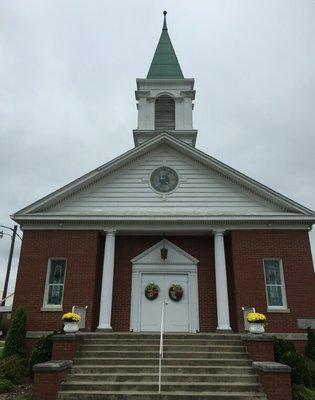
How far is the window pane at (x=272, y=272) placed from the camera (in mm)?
12789

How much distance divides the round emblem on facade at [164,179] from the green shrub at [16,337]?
6427 millimetres

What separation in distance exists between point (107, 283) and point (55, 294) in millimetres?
1900

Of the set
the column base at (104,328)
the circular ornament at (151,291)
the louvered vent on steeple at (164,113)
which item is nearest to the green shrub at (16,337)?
the column base at (104,328)

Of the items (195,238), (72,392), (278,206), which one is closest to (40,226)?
(195,238)

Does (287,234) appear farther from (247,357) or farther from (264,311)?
(247,357)

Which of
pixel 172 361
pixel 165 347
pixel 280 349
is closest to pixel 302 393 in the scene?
pixel 280 349

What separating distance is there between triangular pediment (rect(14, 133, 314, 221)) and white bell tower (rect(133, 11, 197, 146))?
345 centimetres

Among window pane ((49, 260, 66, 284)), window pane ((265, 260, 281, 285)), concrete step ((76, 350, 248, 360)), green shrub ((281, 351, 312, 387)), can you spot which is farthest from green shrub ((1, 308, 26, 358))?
window pane ((265, 260, 281, 285))

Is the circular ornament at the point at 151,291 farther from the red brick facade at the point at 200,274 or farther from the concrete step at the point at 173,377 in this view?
the concrete step at the point at 173,377

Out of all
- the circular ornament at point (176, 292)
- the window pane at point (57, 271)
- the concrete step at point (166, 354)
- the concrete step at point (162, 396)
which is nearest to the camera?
the concrete step at point (162, 396)

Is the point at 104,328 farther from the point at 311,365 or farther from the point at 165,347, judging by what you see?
the point at 311,365

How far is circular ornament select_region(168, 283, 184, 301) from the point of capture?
43.4 feet

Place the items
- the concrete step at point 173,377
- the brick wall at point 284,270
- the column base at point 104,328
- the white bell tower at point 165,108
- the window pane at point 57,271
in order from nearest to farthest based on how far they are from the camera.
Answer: the concrete step at point 173,377 → the column base at point 104,328 → the brick wall at point 284,270 → the window pane at point 57,271 → the white bell tower at point 165,108

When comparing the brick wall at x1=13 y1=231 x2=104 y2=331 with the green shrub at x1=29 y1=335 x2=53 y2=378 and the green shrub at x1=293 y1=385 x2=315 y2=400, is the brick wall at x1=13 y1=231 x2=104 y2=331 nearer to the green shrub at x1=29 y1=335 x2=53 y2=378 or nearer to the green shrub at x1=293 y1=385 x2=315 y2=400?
the green shrub at x1=29 y1=335 x2=53 y2=378
